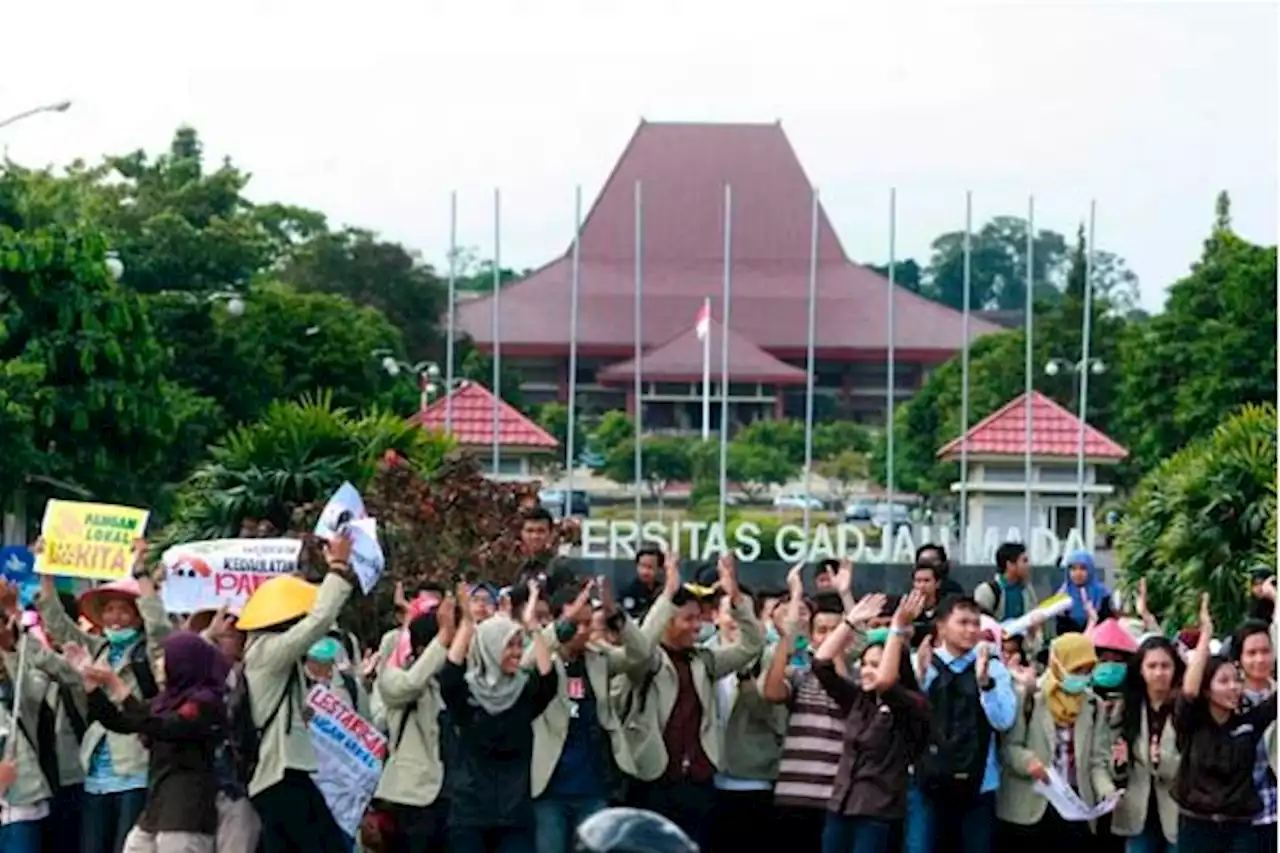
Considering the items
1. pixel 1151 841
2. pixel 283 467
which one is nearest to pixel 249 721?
pixel 1151 841

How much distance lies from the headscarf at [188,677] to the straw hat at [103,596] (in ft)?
4.77

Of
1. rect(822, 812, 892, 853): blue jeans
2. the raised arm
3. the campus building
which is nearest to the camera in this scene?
the raised arm

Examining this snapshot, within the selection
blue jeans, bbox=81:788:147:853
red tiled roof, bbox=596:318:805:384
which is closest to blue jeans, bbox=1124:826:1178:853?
blue jeans, bbox=81:788:147:853

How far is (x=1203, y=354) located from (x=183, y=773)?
151 feet

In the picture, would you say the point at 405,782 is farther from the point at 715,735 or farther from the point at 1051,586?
the point at 1051,586

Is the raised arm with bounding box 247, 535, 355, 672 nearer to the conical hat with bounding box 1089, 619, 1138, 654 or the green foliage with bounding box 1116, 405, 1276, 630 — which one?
the conical hat with bounding box 1089, 619, 1138, 654

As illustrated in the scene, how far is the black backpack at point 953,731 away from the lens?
12133 mm

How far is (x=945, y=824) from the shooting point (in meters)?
12.3

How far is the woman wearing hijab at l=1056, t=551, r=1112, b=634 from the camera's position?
1616 centimetres

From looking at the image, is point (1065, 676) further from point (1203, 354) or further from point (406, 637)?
point (1203, 354)

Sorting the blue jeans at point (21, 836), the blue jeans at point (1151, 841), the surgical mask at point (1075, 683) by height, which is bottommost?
the blue jeans at point (21, 836)

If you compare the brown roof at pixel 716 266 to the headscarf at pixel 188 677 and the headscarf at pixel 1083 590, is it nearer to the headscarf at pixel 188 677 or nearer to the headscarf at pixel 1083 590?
the headscarf at pixel 1083 590

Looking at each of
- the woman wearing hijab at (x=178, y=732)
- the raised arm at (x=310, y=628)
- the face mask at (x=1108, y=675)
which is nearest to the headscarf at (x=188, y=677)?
the woman wearing hijab at (x=178, y=732)

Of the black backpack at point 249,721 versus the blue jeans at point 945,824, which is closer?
the black backpack at point 249,721
